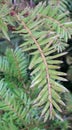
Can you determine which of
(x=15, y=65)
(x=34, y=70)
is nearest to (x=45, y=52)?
(x=34, y=70)

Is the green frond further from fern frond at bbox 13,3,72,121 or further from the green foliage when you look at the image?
fern frond at bbox 13,3,72,121

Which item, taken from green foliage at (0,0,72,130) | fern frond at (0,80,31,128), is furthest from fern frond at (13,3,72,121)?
fern frond at (0,80,31,128)

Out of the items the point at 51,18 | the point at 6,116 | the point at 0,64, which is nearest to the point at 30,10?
the point at 51,18

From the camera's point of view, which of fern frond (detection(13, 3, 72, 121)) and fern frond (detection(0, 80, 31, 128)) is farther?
fern frond (detection(0, 80, 31, 128))

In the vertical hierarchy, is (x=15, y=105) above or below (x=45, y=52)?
below

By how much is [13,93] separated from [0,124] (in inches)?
3.6

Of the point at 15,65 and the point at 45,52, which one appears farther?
the point at 15,65

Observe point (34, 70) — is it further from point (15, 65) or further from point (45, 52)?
point (15, 65)

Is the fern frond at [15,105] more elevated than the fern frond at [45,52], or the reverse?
the fern frond at [45,52]

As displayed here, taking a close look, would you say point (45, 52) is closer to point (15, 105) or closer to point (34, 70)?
point (34, 70)

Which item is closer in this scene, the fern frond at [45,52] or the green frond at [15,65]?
the fern frond at [45,52]

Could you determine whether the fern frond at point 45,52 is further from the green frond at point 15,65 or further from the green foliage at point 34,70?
the green frond at point 15,65

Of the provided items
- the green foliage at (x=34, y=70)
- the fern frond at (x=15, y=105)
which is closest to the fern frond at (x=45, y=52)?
the green foliage at (x=34, y=70)

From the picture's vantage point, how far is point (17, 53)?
0.75m
